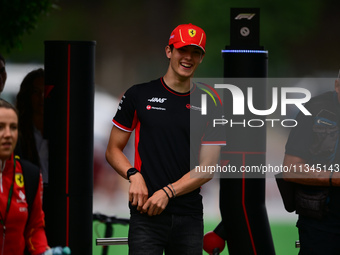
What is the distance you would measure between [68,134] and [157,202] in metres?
1.27

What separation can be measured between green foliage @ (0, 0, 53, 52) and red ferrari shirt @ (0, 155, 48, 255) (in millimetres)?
4917

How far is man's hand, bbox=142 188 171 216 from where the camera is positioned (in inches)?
149

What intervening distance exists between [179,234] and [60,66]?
1546mm

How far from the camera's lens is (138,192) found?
150 inches

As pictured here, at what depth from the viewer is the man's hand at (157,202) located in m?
3.78

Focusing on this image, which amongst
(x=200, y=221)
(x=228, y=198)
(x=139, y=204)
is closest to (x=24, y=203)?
(x=139, y=204)

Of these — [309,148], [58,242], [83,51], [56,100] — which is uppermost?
[83,51]

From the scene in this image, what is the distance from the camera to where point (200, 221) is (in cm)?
396

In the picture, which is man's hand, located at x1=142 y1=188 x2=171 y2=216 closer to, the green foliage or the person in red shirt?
the person in red shirt

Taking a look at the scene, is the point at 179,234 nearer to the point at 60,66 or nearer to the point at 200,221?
the point at 200,221

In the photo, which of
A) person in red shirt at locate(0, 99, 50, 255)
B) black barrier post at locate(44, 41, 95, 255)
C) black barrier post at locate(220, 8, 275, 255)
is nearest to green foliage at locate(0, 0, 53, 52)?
black barrier post at locate(44, 41, 95, 255)

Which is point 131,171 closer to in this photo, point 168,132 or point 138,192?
point 138,192

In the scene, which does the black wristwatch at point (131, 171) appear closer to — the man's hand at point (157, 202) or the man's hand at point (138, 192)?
the man's hand at point (138, 192)

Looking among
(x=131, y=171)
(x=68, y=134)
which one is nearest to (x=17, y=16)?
(x=68, y=134)
